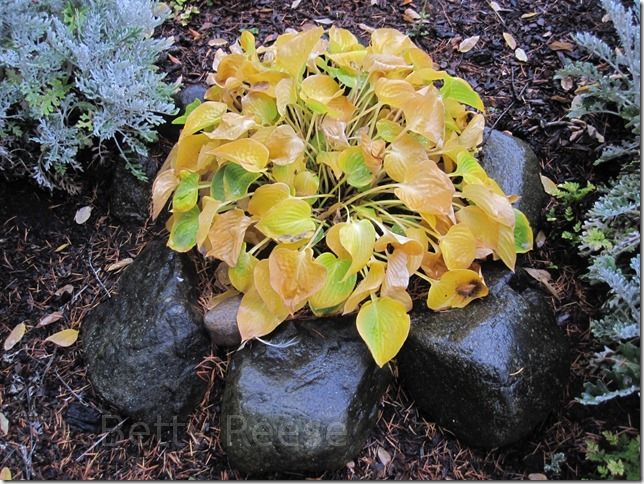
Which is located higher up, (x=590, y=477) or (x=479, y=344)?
(x=479, y=344)

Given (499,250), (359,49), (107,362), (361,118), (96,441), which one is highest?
(359,49)

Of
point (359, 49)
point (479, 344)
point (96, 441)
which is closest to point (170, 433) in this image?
point (96, 441)

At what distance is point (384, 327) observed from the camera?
2346 millimetres

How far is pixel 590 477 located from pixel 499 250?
0.89 metres

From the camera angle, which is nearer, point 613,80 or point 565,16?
point 613,80

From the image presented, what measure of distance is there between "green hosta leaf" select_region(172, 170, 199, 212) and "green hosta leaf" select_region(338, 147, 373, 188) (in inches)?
23.7

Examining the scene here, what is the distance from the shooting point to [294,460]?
2354 millimetres

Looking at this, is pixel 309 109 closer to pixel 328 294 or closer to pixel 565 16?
pixel 328 294

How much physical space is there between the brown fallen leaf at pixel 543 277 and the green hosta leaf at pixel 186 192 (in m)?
1.44

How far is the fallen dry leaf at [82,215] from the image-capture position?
3133mm

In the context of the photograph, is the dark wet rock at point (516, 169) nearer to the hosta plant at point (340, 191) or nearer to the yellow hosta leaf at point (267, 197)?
the hosta plant at point (340, 191)

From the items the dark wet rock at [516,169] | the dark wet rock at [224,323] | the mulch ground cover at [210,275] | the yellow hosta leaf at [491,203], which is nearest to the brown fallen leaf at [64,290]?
the mulch ground cover at [210,275]

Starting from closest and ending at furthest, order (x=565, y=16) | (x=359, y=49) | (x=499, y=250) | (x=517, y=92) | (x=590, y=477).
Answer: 1. (x=590, y=477)
2. (x=499, y=250)
3. (x=359, y=49)
4. (x=517, y=92)
5. (x=565, y=16)

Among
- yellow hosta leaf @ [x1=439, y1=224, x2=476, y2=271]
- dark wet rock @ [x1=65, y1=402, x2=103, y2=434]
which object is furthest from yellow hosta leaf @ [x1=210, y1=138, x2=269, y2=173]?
dark wet rock @ [x1=65, y1=402, x2=103, y2=434]
